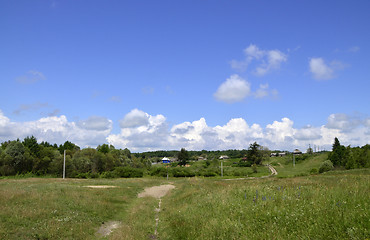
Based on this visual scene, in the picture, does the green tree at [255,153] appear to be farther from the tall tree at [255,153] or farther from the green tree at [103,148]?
the green tree at [103,148]

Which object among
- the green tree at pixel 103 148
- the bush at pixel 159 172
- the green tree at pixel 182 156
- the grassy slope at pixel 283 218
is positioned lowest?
the bush at pixel 159 172

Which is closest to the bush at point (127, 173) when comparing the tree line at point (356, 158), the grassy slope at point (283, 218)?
the grassy slope at point (283, 218)

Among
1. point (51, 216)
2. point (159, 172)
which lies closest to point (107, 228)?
point (51, 216)

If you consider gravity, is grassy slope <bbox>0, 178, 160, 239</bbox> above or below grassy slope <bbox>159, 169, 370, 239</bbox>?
below

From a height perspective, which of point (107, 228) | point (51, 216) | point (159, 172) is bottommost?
point (159, 172)

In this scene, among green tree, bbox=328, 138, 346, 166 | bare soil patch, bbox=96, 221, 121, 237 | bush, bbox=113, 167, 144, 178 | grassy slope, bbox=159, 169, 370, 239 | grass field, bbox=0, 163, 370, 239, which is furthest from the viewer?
green tree, bbox=328, 138, 346, 166

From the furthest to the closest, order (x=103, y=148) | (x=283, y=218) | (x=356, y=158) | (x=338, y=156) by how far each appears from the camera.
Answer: (x=103, y=148), (x=338, y=156), (x=356, y=158), (x=283, y=218)

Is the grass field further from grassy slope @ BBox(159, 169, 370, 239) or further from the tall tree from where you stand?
the tall tree

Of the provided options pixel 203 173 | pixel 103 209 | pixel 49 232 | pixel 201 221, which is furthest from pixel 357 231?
pixel 203 173

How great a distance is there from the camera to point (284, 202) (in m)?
11.6

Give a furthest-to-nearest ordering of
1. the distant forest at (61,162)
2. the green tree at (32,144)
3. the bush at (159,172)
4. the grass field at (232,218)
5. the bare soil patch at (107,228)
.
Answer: the green tree at (32,144), the bush at (159,172), the distant forest at (61,162), the bare soil patch at (107,228), the grass field at (232,218)

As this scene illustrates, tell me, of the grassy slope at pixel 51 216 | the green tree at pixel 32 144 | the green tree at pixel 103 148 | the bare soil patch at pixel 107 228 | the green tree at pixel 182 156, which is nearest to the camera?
the grassy slope at pixel 51 216

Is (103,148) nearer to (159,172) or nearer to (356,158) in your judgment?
(159,172)

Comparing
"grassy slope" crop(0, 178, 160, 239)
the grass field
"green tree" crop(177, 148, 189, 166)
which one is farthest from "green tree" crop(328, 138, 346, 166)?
"grassy slope" crop(0, 178, 160, 239)
